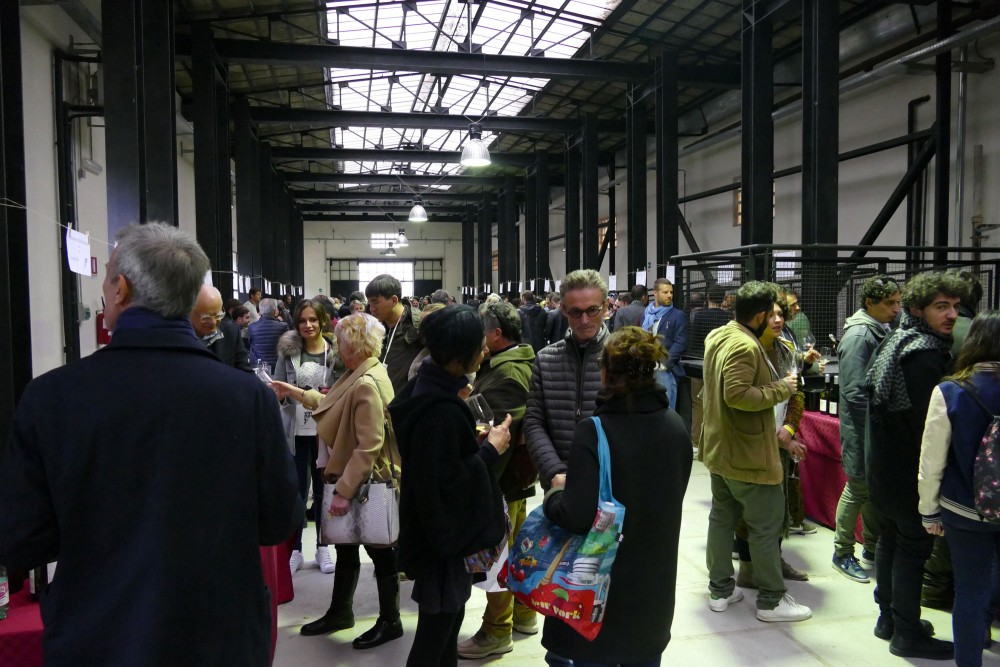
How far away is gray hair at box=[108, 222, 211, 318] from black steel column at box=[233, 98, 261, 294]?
1019 cm

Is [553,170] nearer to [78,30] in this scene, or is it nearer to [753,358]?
[78,30]

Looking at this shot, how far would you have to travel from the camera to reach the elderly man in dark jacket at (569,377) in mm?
2486

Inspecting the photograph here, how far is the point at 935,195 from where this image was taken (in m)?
8.01

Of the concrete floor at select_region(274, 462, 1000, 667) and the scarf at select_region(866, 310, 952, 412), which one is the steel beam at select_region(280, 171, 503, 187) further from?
the scarf at select_region(866, 310, 952, 412)

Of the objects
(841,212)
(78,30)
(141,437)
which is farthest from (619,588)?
(841,212)

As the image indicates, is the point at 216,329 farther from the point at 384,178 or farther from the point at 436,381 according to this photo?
the point at 384,178

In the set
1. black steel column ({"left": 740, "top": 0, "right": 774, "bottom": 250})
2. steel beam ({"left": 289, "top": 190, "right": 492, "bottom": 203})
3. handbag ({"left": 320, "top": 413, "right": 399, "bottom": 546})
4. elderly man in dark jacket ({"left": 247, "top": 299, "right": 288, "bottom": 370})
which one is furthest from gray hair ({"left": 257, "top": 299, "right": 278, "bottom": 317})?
steel beam ({"left": 289, "top": 190, "right": 492, "bottom": 203})

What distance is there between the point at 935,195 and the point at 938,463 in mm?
7012

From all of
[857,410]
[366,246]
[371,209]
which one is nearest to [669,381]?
[857,410]

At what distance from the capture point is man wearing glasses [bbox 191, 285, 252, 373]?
10.5 feet

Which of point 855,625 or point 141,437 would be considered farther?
point 855,625

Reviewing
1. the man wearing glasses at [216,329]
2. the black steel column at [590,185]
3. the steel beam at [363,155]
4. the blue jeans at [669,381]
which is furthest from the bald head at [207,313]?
the steel beam at [363,155]

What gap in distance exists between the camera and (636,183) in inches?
430

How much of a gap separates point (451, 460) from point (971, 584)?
2.10m
